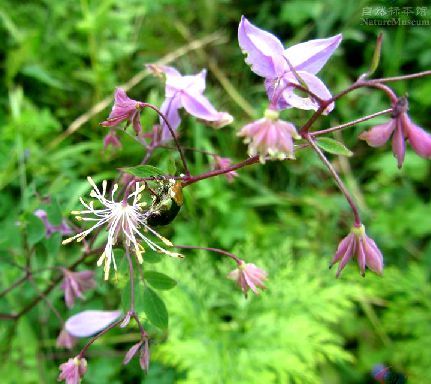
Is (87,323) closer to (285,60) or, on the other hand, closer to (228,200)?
(285,60)

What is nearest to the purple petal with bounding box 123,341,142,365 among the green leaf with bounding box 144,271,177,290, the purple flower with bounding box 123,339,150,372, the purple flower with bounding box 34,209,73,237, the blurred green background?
the purple flower with bounding box 123,339,150,372

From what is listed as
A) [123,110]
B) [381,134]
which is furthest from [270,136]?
[123,110]

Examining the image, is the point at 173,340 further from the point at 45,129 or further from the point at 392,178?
the point at 392,178

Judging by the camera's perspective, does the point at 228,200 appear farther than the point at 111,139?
Yes

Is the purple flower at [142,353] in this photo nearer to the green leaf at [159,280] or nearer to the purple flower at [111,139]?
the green leaf at [159,280]

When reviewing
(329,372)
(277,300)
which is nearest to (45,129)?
(277,300)

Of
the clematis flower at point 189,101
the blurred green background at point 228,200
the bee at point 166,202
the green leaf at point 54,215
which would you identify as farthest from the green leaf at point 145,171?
the blurred green background at point 228,200
